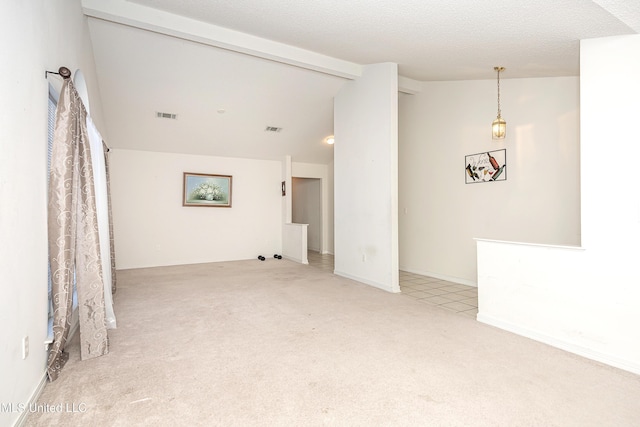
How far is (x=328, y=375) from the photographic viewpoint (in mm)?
2160

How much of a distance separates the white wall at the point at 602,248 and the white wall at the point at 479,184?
1465 mm

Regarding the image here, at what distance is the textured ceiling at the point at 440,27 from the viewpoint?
250 centimetres

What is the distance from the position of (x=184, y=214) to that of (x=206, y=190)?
0.70 meters

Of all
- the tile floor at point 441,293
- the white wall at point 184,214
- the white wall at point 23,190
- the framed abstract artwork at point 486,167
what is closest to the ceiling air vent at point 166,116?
the white wall at point 184,214

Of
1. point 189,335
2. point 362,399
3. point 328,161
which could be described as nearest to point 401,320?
point 362,399

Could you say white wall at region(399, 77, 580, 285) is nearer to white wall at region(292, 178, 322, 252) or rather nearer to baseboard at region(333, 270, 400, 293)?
baseboard at region(333, 270, 400, 293)

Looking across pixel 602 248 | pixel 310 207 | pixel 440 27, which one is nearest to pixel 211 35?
pixel 440 27

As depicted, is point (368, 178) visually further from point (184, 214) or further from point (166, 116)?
point (184, 214)

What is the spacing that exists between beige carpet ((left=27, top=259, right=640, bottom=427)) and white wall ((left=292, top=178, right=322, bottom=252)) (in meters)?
5.37

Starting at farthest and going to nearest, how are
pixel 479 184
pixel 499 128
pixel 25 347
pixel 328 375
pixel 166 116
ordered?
pixel 166 116
pixel 479 184
pixel 499 128
pixel 328 375
pixel 25 347

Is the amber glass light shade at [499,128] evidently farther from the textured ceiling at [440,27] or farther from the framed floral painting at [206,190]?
the framed floral painting at [206,190]

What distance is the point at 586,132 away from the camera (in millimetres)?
2574

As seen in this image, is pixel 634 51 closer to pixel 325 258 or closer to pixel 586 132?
pixel 586 132

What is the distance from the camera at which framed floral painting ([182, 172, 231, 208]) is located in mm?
6879
